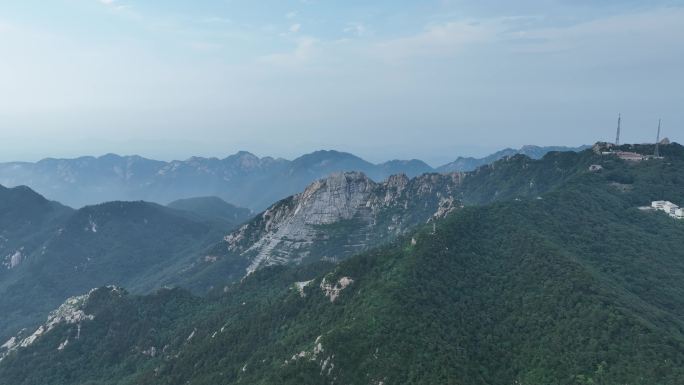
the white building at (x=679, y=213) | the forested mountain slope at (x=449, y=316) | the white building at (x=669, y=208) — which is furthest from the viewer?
the white building at (x=669, y=208)

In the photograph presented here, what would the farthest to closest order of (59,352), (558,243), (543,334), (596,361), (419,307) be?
(59,352)
(558,243)
(419,307)
(543,334)
(596,361)

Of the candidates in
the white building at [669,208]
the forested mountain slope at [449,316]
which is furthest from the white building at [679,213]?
the forested mountain slope at [449,316]

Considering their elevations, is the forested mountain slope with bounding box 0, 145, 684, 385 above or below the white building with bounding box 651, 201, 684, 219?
below

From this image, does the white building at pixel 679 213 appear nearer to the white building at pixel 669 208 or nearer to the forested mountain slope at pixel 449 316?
the white building at pixel 669 208

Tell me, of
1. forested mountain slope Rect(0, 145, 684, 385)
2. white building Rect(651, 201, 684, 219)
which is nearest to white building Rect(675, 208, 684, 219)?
white building Rect(651, 201, 684, 219)

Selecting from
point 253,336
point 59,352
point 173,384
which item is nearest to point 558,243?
point 253,336

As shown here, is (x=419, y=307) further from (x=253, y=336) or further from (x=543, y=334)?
(x=253, y=336)

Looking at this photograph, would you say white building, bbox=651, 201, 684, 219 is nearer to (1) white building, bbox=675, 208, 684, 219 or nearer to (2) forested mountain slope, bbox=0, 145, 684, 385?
(1) white building, bbox=675, 208, 684, 219

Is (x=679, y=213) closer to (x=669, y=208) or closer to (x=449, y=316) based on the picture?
(x=669, y=208)

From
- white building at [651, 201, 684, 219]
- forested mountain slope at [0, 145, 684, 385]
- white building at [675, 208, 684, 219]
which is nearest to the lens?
forested mountain slope at [0, 145, 684, 385]
